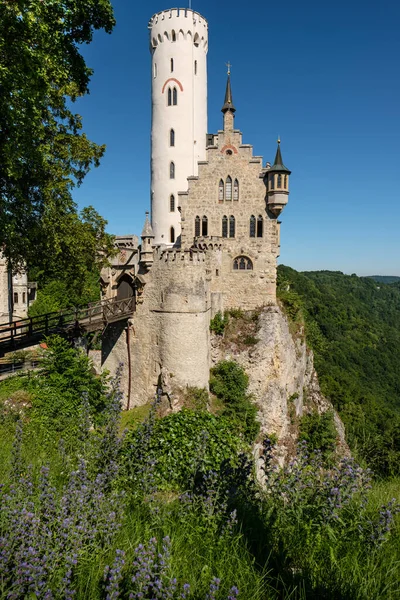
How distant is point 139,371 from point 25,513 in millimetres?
17316

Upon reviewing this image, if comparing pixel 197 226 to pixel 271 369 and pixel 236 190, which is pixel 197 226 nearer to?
pixel 236 190

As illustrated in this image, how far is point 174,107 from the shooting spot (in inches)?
1068

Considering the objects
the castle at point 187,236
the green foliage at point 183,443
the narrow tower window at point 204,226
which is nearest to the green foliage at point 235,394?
the castle at point 187,236

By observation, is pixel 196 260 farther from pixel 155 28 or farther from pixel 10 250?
pixel 155 28

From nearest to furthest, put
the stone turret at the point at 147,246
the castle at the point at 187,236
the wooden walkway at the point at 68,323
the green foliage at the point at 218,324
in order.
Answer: the wooden walkway at the point at 68,323
the stone turret at the point at 147,246
the castle at the point at 187,236
the green foliage at the point at 218,324

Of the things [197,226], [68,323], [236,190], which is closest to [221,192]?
[236,190]

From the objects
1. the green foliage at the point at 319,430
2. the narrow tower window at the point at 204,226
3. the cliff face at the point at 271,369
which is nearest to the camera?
the cliff face at the point at 271,369

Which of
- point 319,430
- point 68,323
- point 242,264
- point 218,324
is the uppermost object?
point 242,264

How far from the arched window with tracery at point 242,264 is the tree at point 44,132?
1163 cm

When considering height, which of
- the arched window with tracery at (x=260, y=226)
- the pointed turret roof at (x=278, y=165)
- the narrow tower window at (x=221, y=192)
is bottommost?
the arched window with tracery at (x=260, y=226)

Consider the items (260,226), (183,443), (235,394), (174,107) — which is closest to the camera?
(183,443)

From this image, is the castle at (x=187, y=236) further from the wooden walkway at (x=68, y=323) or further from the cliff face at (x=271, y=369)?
the cliff face at (x=271, y=369)

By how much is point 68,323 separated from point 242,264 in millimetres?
12479

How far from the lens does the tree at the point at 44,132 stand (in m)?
9.17
